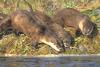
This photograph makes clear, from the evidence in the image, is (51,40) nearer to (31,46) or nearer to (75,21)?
(31,46)

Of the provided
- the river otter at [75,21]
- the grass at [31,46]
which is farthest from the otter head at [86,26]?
the grass at [31,46]

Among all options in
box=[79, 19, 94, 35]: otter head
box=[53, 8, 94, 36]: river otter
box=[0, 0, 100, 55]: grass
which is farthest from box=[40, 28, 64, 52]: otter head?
box=[79, 19, 94, 35]: otter head

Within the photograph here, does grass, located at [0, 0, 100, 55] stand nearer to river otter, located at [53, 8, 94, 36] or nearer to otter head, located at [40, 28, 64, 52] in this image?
otter head, located at [40, 28, 64, 52]

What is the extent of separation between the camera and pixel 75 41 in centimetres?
2102

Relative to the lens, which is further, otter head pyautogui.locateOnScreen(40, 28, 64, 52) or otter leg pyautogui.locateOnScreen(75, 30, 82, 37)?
otter leg pyautogui.locateOnScreen(75, 30, 82, 37)

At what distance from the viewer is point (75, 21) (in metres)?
22.9

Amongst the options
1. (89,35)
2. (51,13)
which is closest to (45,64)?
(89,35)

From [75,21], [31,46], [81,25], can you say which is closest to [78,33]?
[81,25]

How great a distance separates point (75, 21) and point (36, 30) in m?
2.97

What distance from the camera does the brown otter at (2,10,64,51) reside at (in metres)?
20.4

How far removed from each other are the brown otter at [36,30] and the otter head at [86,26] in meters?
1.93

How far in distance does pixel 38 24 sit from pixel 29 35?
64cm

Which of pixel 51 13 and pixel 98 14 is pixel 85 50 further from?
pixel 51 13

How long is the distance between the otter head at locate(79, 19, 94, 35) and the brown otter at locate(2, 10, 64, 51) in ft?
6.33
